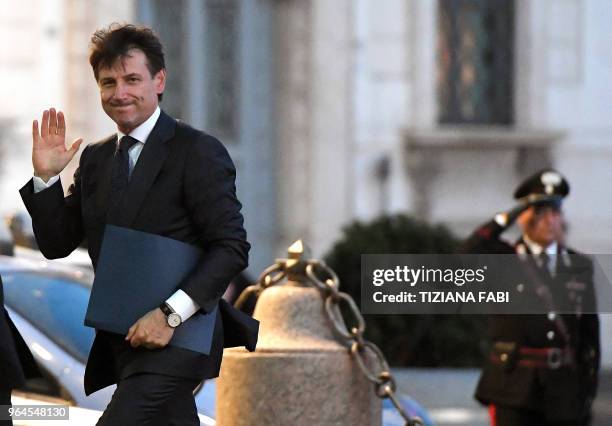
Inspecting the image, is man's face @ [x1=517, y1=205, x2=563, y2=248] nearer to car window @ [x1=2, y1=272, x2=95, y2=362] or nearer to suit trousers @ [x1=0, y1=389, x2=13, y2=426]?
car window @ [x1=2, y1=272, x2=95, y2=362]

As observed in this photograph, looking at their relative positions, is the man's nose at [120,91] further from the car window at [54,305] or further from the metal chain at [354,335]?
the car window at [54,305]

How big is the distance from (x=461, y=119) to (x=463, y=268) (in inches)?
477

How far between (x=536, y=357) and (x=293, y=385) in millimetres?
1696

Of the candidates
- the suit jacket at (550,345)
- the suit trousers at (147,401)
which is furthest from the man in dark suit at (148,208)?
the suit jacket at (550,345)

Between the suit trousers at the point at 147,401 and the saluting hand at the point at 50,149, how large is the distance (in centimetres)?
67

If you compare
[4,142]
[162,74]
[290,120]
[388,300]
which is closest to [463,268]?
[388,300]

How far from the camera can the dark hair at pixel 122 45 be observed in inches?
184

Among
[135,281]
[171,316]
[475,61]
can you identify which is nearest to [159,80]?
[135,281]

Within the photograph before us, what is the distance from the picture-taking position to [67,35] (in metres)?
17.6

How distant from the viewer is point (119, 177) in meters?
4.69

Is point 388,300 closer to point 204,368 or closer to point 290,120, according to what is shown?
point 204,368

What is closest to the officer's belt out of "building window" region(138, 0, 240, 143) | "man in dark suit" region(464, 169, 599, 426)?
"man in dark suit" region(464, 169, 599, 426)

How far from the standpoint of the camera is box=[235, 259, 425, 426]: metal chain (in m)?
5.93

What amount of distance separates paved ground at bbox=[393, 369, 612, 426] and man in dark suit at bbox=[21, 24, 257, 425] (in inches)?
228
